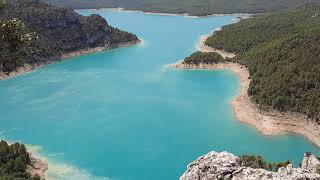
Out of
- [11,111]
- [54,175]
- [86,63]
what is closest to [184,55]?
[86,63]

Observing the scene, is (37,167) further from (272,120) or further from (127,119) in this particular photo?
(272,120)

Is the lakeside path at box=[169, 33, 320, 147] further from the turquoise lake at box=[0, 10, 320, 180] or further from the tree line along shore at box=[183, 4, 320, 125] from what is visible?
the turquoise lake at box=[0, 10, 320, 180]

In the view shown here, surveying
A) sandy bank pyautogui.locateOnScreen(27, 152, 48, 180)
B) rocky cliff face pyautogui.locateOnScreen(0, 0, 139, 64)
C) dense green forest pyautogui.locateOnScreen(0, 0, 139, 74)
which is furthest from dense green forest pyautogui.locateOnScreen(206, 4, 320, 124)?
sandy bank pyautogui.locateOnScreen(27, 152, 48, 180)

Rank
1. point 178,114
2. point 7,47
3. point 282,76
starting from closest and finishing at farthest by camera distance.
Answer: point 7,47, point 178,114, point 282,76

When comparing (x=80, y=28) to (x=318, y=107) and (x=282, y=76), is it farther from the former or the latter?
(x=318, y=107)

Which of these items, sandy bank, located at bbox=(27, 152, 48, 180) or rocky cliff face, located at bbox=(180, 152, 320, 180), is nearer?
rocky cliff face, located at bbox=(180, 152, 320, 180)

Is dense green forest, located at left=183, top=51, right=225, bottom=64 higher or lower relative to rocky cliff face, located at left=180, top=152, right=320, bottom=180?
lower

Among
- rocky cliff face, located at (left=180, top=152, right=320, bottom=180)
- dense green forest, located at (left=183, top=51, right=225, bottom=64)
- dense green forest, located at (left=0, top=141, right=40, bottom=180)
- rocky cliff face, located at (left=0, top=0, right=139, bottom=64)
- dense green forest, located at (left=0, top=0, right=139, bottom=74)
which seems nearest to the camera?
rocky cliff face, located at (left=180, top=152, right=320, bottom=180)
